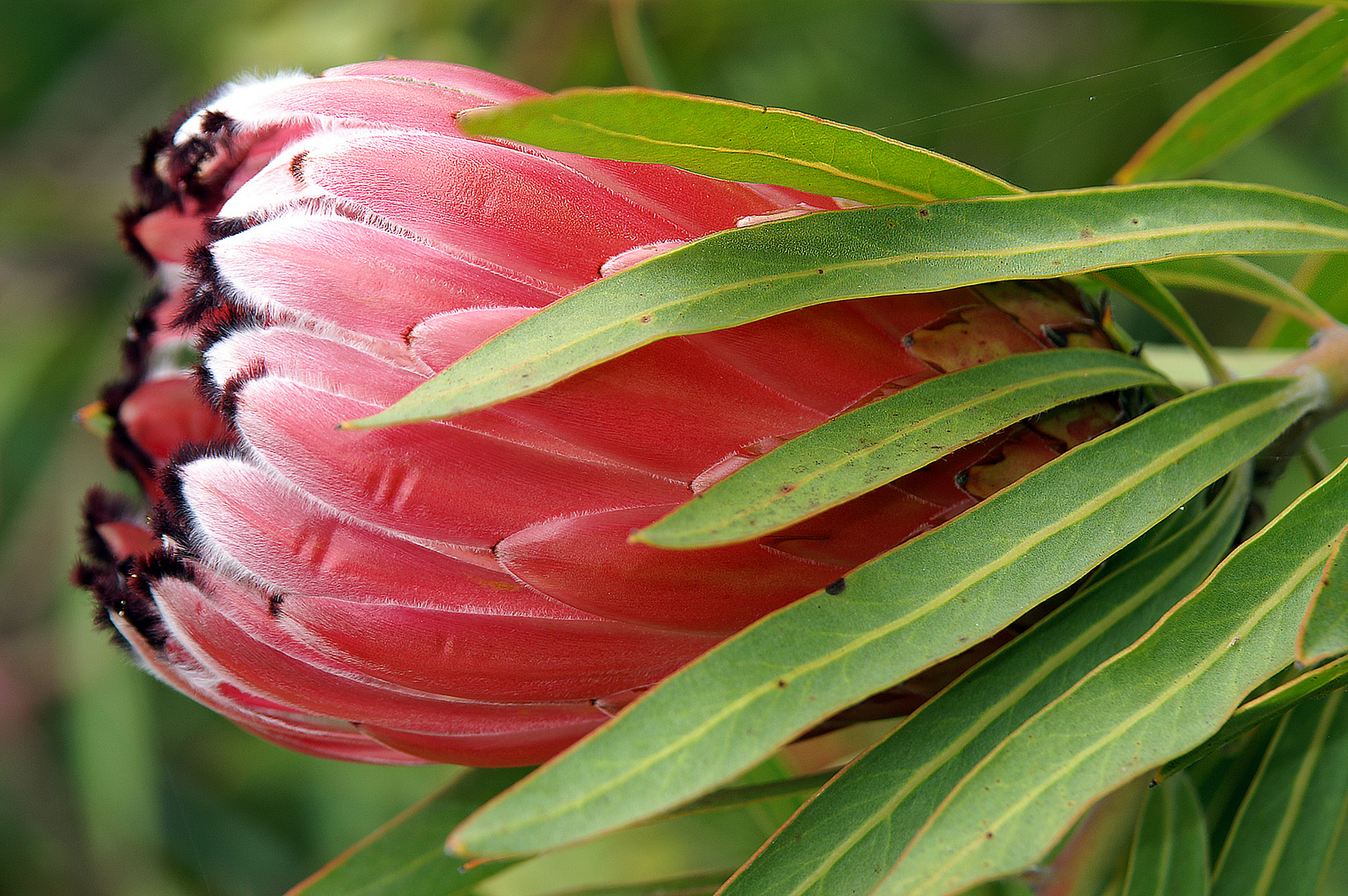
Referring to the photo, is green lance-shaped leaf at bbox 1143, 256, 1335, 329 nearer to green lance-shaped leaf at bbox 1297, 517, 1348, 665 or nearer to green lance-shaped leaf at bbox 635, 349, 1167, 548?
green lance-shaped leaf at bbox 635, 349, 1167, 548

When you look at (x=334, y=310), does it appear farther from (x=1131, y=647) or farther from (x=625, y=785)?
(x=1131, y=647)

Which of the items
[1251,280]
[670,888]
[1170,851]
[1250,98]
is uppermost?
[1250,98]

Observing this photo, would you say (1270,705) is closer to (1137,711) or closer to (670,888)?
(1137,711)

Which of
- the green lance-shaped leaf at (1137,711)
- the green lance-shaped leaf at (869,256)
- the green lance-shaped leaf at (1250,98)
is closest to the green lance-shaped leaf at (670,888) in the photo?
the green lance-shaped leaf at (1137,711)

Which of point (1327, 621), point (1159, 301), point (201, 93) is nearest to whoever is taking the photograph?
point (1327, 621)

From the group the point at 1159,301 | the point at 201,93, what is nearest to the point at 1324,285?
the point at 1159,301

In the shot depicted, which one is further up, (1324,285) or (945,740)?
(1324,285)

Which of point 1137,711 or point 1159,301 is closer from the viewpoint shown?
point 1137,711
